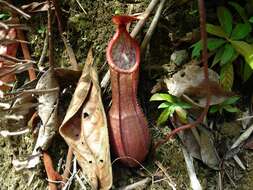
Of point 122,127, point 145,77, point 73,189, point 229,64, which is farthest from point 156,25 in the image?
point 73,189

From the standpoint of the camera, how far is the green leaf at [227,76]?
5.74ft

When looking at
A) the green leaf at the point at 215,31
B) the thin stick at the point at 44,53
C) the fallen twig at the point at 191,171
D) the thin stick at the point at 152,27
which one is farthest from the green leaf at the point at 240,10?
the thin stick at the point at 44,53

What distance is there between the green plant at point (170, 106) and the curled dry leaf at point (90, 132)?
0.23 metres

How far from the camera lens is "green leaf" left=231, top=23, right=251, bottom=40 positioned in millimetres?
1712

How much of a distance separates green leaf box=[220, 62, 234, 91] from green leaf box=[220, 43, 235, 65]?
5 centimetres

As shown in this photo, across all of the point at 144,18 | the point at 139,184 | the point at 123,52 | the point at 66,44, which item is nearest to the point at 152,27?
the point at 144,18

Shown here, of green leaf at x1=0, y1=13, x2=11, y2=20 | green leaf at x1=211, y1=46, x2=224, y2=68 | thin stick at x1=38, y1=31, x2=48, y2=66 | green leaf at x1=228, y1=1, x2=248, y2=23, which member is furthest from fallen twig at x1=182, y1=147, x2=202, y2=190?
green leaf at x1=0, y1=13, x2=11, y2=20

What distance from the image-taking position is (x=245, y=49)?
65.7 inches

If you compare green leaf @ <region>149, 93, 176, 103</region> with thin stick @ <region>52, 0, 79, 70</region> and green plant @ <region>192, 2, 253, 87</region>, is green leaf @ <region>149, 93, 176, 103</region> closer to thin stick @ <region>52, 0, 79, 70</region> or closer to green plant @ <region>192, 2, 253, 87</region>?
green plant @ <region>192, 2, 253, 87</region>

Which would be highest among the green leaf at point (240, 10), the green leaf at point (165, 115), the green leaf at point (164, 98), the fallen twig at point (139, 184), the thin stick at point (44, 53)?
the green leaf at point (240, 10)

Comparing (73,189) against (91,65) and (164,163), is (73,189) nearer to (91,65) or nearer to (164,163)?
(164,163)

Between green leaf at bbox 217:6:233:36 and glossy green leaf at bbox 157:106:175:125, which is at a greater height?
green leaf at bbox 217:6:233:36

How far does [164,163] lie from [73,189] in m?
0.38

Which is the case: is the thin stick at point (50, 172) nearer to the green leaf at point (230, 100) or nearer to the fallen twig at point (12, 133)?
the fallen twig at point (12, 133)
